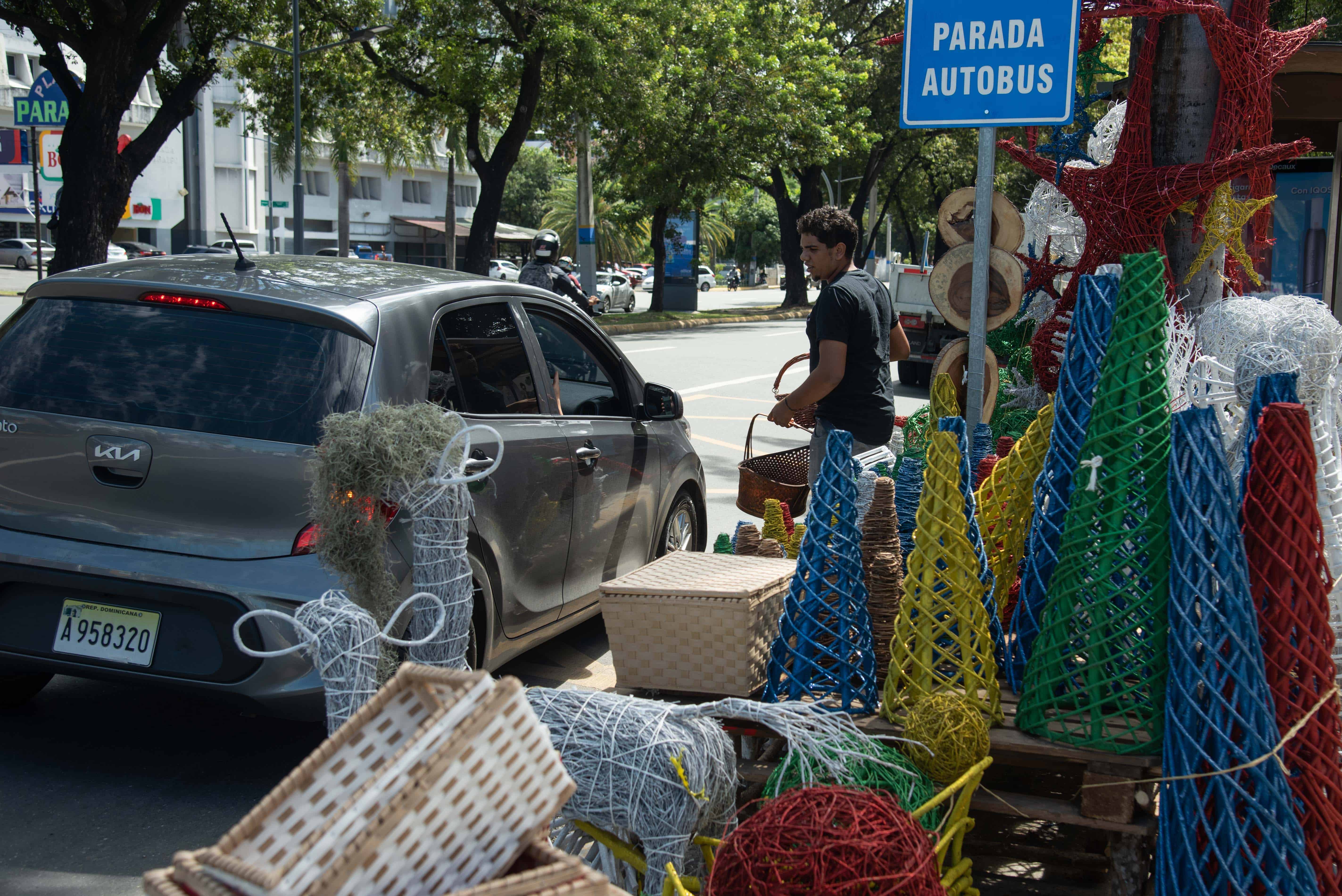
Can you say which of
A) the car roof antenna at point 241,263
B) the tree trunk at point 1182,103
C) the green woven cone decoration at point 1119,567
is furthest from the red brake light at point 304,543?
the tree trunk at point 1182,103

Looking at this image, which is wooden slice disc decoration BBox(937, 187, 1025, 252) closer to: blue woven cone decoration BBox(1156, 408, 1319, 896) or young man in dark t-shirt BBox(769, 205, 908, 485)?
young man in dark t-shirt BBox(769, 205, 908, 485)

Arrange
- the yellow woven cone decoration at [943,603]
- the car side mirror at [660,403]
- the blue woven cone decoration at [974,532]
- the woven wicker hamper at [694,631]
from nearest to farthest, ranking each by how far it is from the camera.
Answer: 1. the yellow woven cone decoration at [943,603]
2. the blue woven cone decoration at [974,532]
3. the woven wicker hamper at [694,631]
4. the car side mirror at [660,403]

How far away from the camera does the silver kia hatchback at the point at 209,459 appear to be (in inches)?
132

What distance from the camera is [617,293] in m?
37.1

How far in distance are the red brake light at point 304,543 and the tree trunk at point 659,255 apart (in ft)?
97.1

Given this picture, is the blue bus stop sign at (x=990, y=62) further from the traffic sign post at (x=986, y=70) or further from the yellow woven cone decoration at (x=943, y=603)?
the yellow woven cone decoration at (x=943, y=603)

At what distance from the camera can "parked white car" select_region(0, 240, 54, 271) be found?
4291cm

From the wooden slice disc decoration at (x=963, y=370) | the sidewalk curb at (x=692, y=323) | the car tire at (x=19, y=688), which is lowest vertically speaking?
the car tire at (x=19, y=688)

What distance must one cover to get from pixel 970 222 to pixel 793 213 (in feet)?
102

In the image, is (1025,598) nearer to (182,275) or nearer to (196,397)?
(196,397)

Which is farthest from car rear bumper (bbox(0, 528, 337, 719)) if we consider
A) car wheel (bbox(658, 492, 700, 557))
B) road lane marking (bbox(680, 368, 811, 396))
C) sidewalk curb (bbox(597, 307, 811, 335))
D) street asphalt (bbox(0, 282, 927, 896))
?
sidewalk curb (bbox(597, 307, 811, 335))

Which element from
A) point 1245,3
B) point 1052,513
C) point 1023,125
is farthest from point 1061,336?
point 1052,513

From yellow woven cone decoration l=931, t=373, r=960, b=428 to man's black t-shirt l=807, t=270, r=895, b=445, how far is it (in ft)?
3.49

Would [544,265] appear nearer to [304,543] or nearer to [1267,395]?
[304,543]
